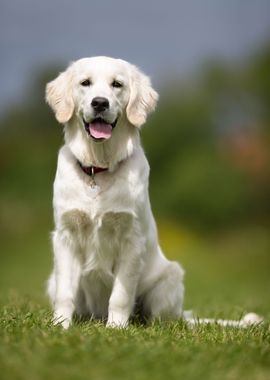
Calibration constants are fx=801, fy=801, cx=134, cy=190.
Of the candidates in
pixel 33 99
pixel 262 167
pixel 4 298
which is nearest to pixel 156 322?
pixel 4 298

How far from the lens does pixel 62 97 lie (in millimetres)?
5695

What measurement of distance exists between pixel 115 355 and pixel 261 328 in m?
1.64

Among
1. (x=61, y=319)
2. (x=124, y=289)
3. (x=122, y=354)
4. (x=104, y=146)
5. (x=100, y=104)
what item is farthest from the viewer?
(x=104, y=146)

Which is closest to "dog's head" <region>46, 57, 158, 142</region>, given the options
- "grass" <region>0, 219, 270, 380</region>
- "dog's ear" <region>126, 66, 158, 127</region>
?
"dog's ear" <region>126, 66, 158, 127</region>

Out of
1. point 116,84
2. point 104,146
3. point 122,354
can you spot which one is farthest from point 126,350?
point 116,84

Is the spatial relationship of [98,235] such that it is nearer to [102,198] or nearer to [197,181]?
[102,198]

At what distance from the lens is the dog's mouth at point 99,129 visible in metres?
5.41

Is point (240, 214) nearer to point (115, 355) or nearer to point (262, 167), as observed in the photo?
point (262, 167)

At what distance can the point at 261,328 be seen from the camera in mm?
5312

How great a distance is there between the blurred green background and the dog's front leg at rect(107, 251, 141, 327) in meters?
10.7

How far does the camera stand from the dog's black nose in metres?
5.28

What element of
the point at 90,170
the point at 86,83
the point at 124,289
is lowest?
the point at 124,289

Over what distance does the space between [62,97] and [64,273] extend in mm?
1247

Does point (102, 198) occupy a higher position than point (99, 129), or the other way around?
point (99, 129)
